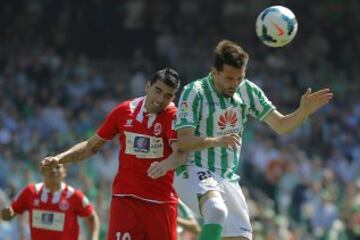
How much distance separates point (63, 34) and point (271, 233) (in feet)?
39.6

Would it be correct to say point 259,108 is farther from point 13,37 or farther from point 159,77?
point 13,37

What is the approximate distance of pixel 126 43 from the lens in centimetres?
2689

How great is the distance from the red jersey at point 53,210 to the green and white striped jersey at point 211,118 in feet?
7.73

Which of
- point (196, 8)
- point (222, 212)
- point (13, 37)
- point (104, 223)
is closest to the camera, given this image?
point (222, 212)

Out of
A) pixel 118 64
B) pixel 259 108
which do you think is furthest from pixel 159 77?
pixel 118 64

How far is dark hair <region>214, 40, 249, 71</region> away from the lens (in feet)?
29.6

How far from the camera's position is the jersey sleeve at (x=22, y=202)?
1141cm

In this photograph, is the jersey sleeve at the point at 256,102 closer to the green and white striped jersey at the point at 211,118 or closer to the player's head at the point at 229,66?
the green and white striped jersey at the point at 211,118

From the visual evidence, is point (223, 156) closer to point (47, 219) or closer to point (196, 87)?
point (196, 87)

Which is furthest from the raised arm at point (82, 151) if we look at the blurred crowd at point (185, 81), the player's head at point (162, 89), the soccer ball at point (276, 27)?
the blurred crowd at point (185, 81)

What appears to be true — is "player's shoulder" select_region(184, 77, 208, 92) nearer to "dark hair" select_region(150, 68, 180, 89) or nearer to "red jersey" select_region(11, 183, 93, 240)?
"dark hair" select_region(150, 68, 180, 89)

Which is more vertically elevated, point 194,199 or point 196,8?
point 196,8

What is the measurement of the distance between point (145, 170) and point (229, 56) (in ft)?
4.31

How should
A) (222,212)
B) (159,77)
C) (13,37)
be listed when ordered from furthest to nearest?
(13,37) < (159,77) < (222,212)
